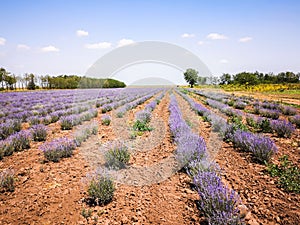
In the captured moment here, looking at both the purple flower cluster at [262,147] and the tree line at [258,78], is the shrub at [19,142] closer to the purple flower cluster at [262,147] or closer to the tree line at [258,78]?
the purple flower cluster at [262,147]

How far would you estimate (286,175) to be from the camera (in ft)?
11.6

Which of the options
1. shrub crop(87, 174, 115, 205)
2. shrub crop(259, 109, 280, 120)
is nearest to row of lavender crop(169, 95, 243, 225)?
shrub crop(87, 174, 115, 205)

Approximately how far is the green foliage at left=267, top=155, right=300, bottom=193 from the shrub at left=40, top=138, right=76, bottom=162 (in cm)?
444

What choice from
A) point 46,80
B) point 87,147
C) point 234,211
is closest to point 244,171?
point 234,211

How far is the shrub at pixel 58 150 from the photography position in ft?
15.5

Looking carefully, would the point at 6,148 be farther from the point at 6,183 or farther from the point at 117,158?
the point at 117,158

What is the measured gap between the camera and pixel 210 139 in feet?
20.5

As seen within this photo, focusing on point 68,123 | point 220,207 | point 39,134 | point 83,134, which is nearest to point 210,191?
point 220,207

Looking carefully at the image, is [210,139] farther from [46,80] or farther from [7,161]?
[46,80]

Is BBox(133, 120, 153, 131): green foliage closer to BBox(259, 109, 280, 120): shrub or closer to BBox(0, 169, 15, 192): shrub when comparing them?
BBox(0, 169, 15, 192): shrub

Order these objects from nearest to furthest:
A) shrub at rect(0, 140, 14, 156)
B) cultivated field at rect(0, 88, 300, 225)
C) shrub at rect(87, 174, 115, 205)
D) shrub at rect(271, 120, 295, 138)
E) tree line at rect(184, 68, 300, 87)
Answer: cultivated field at rect(0, 88, 300, 225), shrub at rect(87, 174, 115, 205), shrub at rect(0, 140, 14, 156), shrub at rect(271, 120, 295, 138), tree line at rect(184, 68, 300, 87)

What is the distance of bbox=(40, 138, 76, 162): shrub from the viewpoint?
474cm

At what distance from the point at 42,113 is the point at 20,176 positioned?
8.25 metres

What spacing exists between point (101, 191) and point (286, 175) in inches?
124
